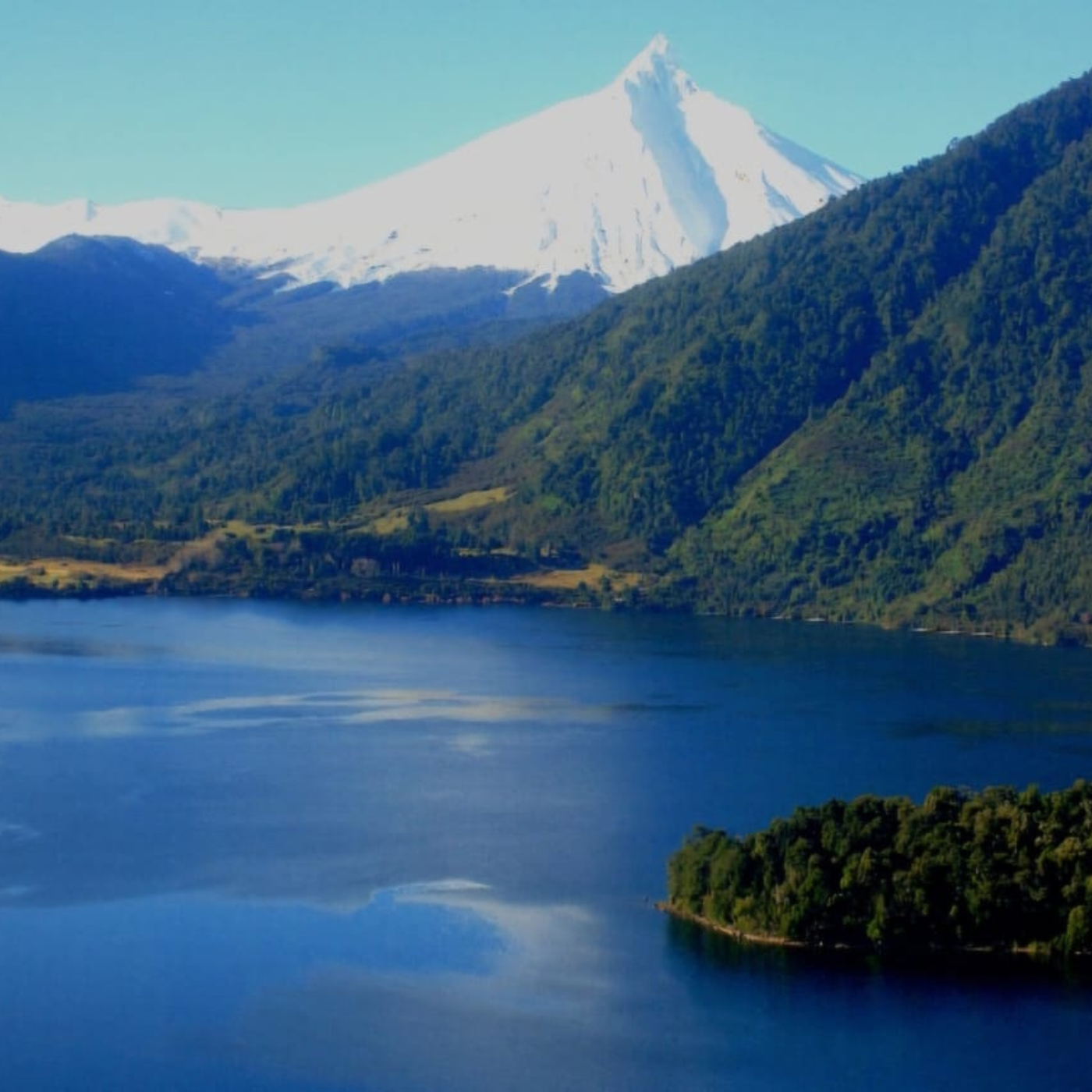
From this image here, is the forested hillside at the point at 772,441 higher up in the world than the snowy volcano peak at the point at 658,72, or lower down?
lower down

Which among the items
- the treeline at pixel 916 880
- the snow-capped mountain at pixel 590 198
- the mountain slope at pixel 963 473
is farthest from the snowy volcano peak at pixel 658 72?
the treeline at pixel 916 880

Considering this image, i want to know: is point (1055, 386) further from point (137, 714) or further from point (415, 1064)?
point (415, 1064)

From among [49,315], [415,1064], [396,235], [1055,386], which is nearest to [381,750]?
[415,1064]

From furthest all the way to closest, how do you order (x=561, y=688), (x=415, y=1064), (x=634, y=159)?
1. (x=634, y=159)
2. (x=561, y=688)
3. (x=415, y=1064)

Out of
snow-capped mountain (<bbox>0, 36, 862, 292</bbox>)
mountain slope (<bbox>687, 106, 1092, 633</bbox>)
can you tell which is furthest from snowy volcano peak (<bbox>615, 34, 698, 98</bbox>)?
mountain slope (<bbox>687, 106, 1092, 633</bbox>)

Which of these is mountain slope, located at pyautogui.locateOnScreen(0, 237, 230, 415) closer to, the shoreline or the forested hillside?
the forested hillside

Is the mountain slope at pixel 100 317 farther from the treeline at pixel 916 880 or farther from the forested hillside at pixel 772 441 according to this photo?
the treeline at pixel 916 880

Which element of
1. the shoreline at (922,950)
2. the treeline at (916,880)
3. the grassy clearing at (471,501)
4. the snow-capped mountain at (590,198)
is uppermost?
the snow-capped mountain at (590,198)

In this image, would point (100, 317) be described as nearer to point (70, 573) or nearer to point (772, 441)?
point (70, 573)
